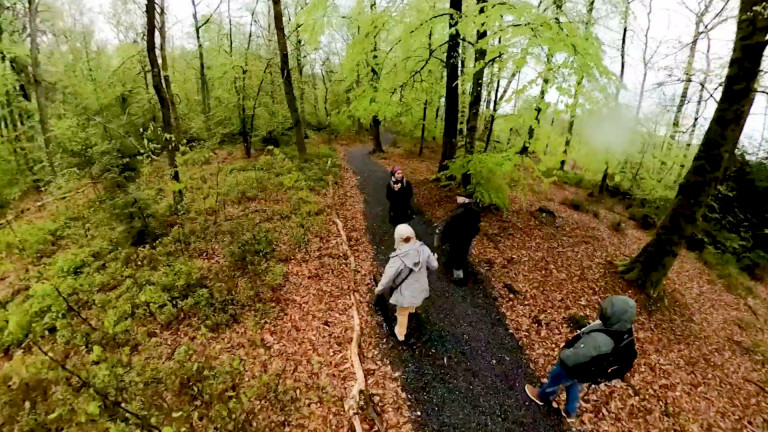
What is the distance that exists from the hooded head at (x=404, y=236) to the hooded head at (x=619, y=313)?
253cm

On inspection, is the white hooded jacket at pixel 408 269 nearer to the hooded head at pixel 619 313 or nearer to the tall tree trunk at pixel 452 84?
the hooded head at pixel 619 313

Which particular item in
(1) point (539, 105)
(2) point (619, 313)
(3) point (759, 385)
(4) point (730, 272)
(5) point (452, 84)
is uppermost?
(5) point (452, 84)

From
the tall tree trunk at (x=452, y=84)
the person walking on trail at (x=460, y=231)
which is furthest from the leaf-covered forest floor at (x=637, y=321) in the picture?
the tall tree trunk at (x=452, y=84)

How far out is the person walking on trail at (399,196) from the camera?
27.6 ft

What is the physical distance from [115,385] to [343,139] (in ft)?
75.0

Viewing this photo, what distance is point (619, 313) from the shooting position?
392 centimetres

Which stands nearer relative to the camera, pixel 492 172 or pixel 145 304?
pixel 145 304

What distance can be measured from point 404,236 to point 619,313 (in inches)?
109

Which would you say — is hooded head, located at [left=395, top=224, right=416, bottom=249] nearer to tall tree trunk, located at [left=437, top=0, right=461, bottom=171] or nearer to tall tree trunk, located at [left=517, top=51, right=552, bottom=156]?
tall tree trunk, located at [left=517, top=51, right=552, bottom=156]

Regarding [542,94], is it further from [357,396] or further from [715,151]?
[357,396]

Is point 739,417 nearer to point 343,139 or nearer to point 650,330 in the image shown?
point 650,330

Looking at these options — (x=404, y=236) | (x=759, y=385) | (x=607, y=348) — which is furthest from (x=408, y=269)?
(x=759, y=385)

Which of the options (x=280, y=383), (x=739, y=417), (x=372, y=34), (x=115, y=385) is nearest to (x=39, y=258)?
(x=115, y=385)

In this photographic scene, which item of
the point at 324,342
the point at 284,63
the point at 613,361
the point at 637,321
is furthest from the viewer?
the point at 284,63
